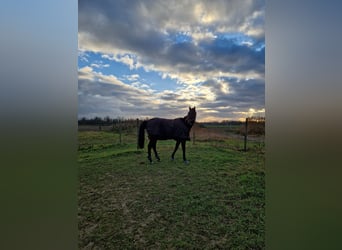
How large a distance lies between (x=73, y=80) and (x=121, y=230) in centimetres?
123

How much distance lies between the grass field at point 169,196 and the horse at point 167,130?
0.23ft

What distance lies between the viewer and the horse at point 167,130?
7.88 feet

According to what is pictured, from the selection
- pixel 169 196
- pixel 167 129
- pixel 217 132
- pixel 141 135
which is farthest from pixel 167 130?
pixel 169 196

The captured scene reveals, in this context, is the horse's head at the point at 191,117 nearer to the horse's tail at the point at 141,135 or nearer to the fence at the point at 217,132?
the fence at the point at 217,132

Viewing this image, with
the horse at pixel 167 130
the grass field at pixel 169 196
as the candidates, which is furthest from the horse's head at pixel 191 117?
the grass field at pixel 169 196

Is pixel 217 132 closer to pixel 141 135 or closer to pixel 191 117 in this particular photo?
pixel 191 117

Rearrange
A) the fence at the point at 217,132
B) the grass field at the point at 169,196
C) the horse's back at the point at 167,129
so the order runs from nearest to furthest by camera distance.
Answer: the grass field at the point at 169,196 < the fence at the point at 217,132 < the horse's back at the point at 167,129

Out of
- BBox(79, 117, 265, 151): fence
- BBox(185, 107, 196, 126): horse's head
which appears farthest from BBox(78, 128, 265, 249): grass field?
BBox(185, 107, 196, 126): horse's head

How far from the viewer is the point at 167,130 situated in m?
2.47

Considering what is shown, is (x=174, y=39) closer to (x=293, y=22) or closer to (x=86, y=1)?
(x=86, y=1)

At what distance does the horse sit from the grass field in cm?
7

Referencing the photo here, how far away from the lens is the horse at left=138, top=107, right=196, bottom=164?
2.40 metres

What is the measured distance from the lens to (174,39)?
2.24 metres

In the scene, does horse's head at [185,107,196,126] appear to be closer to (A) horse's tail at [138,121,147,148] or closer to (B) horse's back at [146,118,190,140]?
(B) horse's back at [146,118,190,140]
